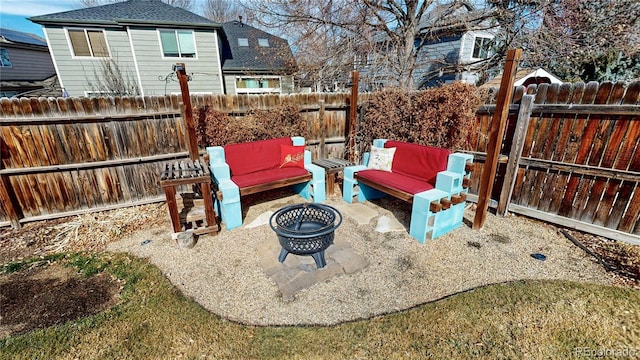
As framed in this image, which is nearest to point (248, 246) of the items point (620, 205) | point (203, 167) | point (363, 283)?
point (203, 167)

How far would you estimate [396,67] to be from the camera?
784cm

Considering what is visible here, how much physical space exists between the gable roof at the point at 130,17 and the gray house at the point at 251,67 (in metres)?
2.14

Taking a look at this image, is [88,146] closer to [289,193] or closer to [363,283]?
[289,193]

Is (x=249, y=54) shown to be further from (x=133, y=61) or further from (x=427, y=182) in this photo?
(x=427, y=182)

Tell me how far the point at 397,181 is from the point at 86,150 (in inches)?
200

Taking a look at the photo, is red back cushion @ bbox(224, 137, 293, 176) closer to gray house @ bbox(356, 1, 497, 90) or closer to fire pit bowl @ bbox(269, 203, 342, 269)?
fire pit bowl @ bbox(269, 203, 342, 269)

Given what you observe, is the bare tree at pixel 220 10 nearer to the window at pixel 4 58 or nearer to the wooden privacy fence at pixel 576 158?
the window at pixel 4 58

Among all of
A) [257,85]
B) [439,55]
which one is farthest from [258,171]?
[439,55]

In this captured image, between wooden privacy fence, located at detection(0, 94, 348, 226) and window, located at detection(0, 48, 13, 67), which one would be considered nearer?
wooden privacy fence, located at detection(0, 94, 348, 226)

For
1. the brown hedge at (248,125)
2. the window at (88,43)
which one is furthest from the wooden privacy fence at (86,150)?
the window at (88,43)

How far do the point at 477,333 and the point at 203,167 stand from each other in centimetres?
378

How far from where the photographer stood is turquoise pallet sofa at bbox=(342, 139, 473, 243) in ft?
11.9

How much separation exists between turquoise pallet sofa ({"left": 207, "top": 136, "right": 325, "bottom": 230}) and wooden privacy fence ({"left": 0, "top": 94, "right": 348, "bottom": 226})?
1.12 m

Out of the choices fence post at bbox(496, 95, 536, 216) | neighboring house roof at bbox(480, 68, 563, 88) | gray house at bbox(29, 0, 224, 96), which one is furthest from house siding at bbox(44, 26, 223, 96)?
fence post at bbox(496, 95, 536, 216)
